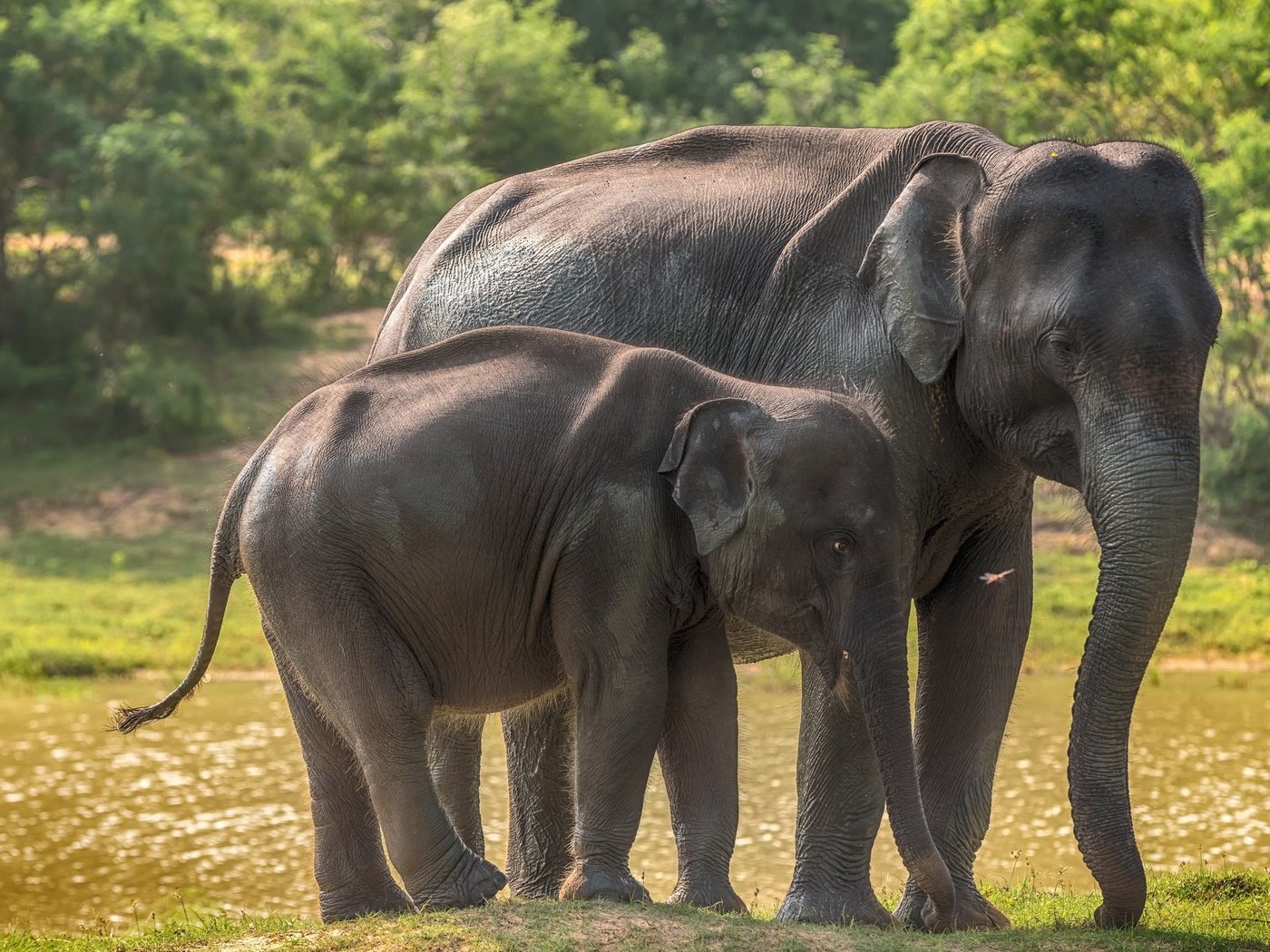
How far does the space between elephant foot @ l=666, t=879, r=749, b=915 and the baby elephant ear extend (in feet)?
3.20

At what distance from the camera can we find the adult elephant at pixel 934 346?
5.26 meters

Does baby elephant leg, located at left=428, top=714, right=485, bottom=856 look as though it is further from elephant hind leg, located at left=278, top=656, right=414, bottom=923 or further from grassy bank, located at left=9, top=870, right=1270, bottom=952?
elephant hind leg, located at left=278, top=656, right=414, bottom=923

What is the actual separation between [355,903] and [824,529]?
1.70 meters

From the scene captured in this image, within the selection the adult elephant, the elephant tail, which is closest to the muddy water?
the adult elephant

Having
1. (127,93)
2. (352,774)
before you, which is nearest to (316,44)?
(127,93)

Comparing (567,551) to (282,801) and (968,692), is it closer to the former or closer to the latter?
(968,692)

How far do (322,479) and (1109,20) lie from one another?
13225mm

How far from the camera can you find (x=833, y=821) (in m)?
5.86

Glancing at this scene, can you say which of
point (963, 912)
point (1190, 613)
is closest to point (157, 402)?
point (1190, 613)

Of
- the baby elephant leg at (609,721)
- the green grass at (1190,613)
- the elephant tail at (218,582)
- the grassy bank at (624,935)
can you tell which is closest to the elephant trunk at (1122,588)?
the grassy bank at (624,935)

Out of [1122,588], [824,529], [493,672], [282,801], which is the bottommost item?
[282,801]

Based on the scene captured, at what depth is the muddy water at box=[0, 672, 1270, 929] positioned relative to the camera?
8.39m

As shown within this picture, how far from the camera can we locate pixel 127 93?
64.1 ft

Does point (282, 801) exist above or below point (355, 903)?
below
